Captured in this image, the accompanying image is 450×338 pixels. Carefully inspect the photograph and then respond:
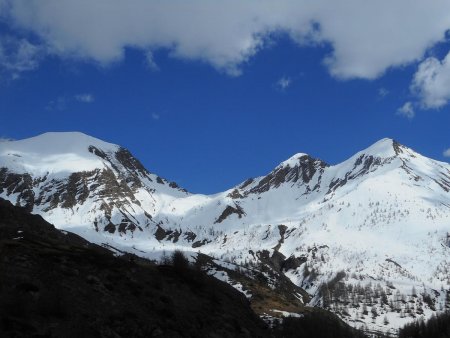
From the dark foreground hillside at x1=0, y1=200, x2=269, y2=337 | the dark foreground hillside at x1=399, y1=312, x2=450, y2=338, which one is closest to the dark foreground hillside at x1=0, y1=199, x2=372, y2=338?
the dark foreground hillside at x1=0, y1=200, x2=269, y2=337

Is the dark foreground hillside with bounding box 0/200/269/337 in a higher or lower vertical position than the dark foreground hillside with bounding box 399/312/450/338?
lower

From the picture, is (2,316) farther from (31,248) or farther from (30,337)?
(31,248)

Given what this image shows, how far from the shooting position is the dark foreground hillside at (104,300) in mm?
37781

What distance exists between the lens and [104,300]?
1853 inches

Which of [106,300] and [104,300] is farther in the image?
[106,300]

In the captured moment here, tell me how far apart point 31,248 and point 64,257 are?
121 inches

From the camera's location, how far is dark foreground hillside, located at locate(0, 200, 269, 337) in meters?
37.8

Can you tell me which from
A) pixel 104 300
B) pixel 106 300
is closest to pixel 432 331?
pixel 106 300

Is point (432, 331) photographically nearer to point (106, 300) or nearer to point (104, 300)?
point (106, 300)

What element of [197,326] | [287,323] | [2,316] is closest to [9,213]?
[287,323]

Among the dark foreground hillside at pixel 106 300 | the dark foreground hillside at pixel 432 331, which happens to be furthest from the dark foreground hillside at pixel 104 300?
the dark foreground hillside at pixel 432 331

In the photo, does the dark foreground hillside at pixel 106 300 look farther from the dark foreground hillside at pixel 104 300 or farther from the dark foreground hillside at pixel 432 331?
the dark foreground hillside at pixel 432 331

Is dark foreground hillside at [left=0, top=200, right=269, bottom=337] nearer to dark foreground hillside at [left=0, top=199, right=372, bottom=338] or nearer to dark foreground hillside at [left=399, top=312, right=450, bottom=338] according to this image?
dark foreground hillside at [left=0, top=199, right=372, bottom=338]

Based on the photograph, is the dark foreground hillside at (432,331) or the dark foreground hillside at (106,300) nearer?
the dark foreground hillside at (106,300)
